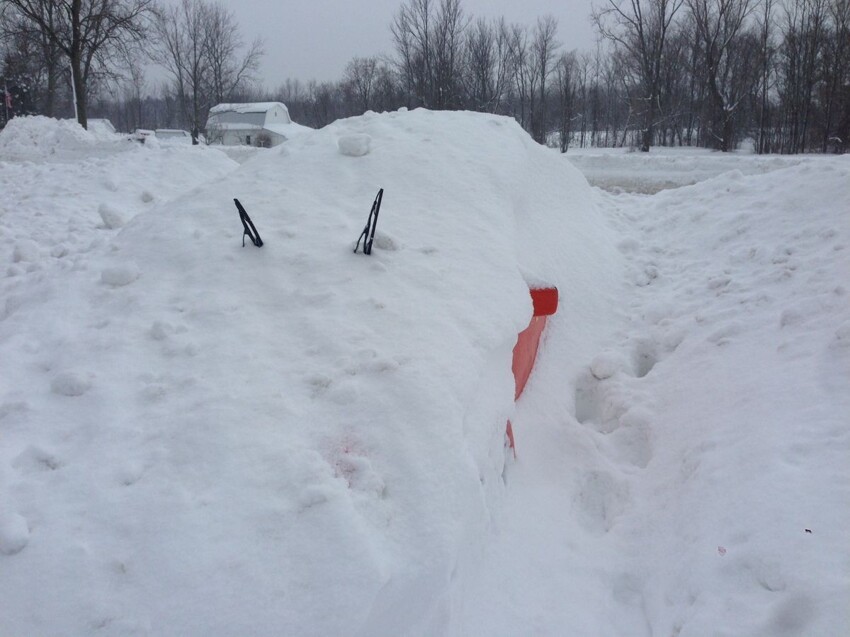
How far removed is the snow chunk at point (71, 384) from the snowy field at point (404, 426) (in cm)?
1

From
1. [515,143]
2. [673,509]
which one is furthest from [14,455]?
[515,143]

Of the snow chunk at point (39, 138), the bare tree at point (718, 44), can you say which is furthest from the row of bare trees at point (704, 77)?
the snow chunk at point (39, 138)

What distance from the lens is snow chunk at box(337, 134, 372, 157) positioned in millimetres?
4453

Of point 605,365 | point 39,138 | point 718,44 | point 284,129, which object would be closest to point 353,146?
point 605,365

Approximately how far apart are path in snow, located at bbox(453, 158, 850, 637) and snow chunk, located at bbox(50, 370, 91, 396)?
173 centimetres

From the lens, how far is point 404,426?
2.30 meters

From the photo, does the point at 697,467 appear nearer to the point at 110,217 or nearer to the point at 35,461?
the point at 35,461

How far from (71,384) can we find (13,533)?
77 cm

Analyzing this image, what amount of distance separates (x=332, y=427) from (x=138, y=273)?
161 centimetres

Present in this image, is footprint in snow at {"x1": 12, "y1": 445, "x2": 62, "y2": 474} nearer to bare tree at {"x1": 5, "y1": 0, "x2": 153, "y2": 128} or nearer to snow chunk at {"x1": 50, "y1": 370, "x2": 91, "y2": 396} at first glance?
snow chunk at {"x1": 50, "y1": 370, "x2": 91, "y2": 396}

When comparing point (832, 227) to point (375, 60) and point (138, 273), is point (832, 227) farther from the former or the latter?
point (375, 60)

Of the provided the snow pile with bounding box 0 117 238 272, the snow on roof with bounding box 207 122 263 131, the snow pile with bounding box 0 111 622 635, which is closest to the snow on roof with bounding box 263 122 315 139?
the snow on roof with bounding box 207 122 263 131

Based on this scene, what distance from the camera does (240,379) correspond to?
7.96 feet

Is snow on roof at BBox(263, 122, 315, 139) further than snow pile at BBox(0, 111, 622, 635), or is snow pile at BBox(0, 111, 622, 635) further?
snow on roof at BBox(263, 122, 315, 139)
